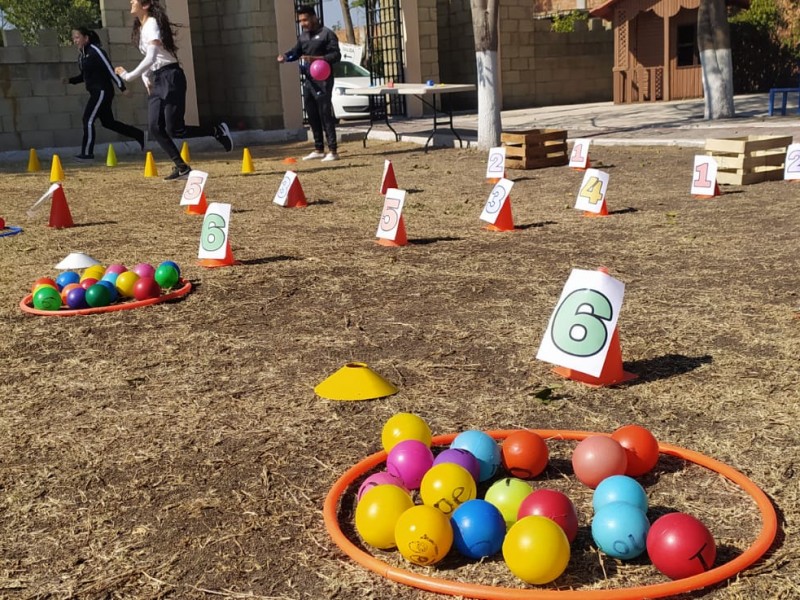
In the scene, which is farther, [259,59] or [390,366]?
[259,59]

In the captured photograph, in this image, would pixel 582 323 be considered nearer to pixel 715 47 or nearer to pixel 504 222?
pixel 504 222

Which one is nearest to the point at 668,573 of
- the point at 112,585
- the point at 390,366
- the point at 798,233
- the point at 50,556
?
the point at 112,585

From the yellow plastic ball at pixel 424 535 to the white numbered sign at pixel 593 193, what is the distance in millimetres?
6329

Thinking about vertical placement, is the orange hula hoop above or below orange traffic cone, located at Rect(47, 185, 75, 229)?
below

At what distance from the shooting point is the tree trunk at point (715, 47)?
16.8m

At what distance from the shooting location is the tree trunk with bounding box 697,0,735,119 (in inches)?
659

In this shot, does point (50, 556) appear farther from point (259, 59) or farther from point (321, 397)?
point (259, 59)

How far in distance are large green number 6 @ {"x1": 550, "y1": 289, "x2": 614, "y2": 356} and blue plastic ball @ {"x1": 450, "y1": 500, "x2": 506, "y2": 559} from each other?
1.43m

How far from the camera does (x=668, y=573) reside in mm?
2539

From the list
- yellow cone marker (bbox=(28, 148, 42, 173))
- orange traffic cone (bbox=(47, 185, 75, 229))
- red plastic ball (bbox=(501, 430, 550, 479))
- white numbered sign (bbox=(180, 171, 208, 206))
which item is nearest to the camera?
red plastic ball (bbox=(501, 430, 550, 479))

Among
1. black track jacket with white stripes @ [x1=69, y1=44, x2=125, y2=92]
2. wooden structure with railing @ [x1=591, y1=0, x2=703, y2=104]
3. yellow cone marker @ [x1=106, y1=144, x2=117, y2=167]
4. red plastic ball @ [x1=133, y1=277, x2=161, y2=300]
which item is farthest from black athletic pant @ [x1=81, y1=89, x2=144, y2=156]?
wooden structure with railing @ [x1=591, y1=0, x2=703, y2=104]

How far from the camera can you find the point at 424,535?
2600 millimetres

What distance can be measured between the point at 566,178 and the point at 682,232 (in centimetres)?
406

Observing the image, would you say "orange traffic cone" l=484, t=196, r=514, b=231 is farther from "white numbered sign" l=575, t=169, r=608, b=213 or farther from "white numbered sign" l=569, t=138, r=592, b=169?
"white numbered sign" l=569, t=138, r=592, b=169
